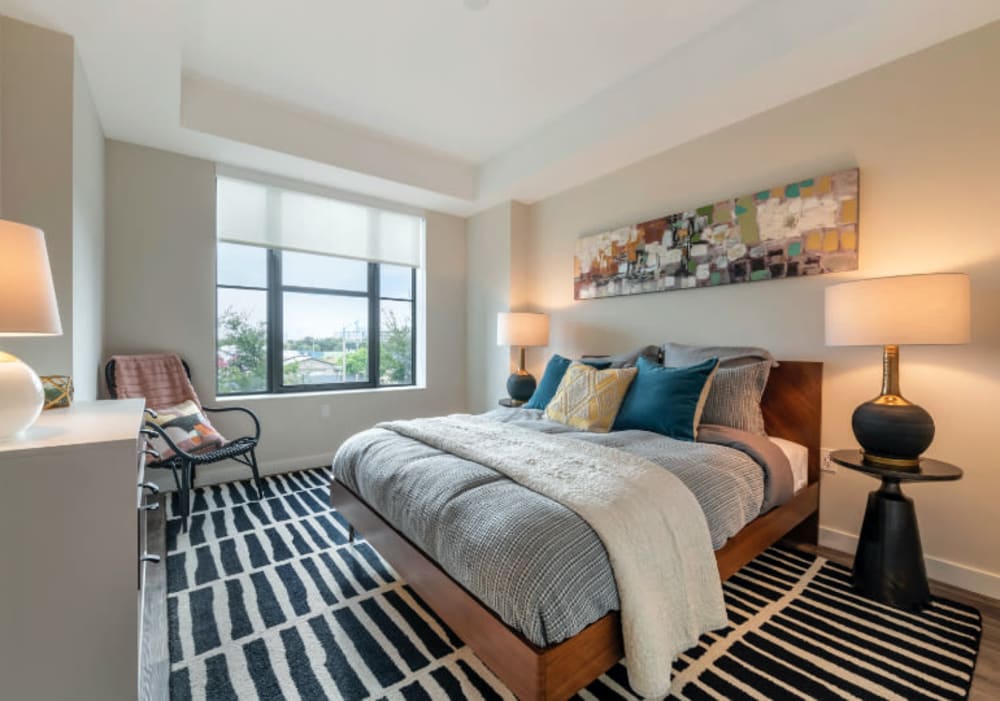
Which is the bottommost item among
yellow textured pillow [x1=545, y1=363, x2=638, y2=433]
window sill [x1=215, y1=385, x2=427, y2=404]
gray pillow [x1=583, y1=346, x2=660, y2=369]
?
window sill [x1=215, y1=385, x2=427, y2=404]

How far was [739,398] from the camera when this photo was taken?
233 centimetres

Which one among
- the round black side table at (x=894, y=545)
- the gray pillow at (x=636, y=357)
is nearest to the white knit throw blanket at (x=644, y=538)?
the round black side table at (x=894, y=545)

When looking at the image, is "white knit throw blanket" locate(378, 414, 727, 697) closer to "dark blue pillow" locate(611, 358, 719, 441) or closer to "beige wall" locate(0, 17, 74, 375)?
"dark blue pillow" locate(611, 358, 719, 441)

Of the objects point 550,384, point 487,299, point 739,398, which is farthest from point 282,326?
point 739,398

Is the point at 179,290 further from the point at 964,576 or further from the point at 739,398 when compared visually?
the point at 964,576

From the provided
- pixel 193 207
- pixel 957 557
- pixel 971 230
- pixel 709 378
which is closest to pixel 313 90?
pixel 193 207

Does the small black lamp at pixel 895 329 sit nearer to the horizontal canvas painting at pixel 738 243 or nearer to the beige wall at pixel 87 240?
the horizontal canvas painting at pixel 738 243

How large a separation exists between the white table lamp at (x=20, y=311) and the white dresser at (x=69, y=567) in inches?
3.0

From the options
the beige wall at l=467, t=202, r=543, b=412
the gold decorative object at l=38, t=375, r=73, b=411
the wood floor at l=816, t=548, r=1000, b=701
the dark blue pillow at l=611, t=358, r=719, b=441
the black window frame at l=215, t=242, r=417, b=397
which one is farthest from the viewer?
the beige wall at l=467, t=202, r=543, b=412

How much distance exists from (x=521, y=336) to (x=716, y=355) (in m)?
1.61

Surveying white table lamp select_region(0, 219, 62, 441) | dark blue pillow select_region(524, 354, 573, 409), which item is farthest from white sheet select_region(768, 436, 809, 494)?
white table lamp select_region(0, 219, 62, 441)

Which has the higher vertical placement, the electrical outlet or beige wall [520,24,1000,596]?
beige wall [520,24,1000,596]

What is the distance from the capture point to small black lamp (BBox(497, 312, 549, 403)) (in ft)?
12.3

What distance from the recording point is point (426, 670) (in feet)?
4.81
